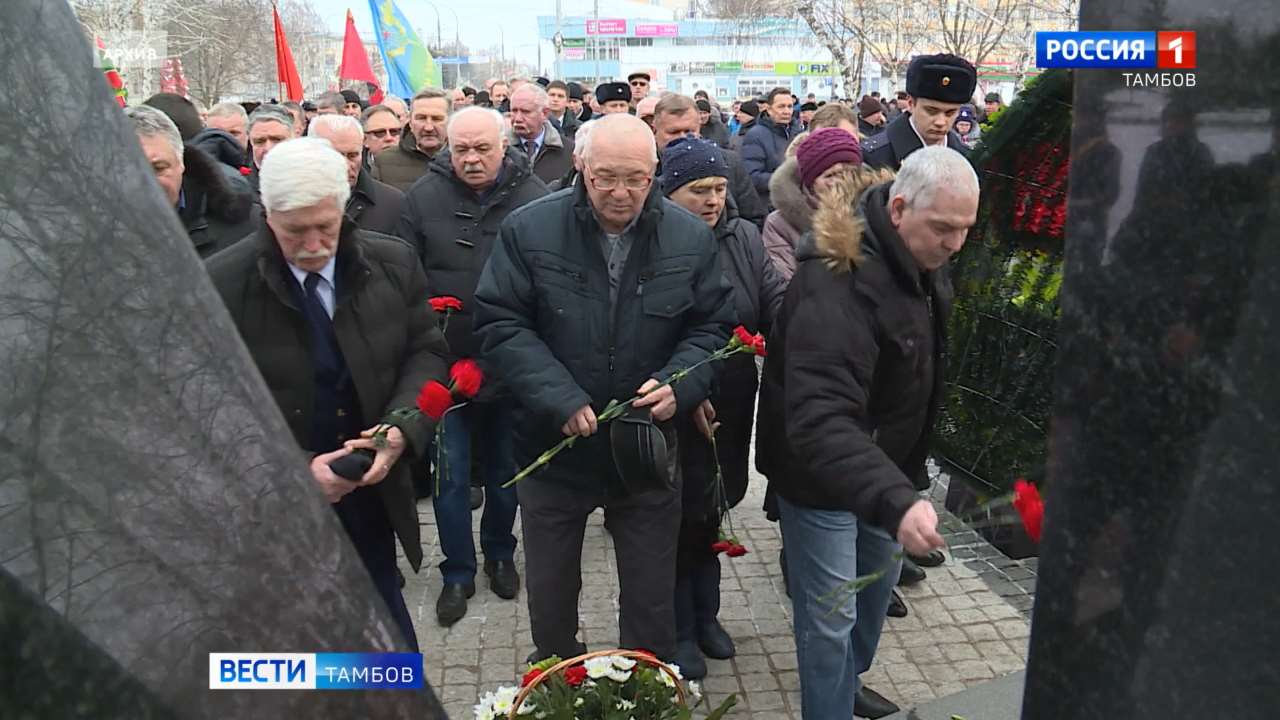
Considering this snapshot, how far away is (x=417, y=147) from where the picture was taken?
6797 mm

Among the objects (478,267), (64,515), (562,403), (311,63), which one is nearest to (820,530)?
(562,403)

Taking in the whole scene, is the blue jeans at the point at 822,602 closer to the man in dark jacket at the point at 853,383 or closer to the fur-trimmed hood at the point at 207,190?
the man in dark jacket at the point at 853,383

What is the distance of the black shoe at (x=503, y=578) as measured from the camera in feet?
16.5

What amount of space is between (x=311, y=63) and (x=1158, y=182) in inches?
3116

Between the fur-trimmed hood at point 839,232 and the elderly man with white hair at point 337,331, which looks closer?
the elderly man with white hair at point 337,331

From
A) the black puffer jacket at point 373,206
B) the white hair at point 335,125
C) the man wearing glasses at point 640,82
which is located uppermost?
the man wearing glasses at point 640,82

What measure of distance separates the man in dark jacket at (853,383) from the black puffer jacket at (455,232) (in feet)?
6.22

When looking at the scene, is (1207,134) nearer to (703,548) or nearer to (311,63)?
(703,548)

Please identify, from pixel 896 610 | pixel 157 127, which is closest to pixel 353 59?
pixel 157 127

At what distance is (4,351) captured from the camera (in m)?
0.68

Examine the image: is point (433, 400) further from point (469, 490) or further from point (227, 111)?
point (227, 111)

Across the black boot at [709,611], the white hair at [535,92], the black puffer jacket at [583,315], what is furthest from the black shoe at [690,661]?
the white hair at [535,92]

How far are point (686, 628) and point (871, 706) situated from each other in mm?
785

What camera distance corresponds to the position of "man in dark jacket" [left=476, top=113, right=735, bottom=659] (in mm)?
3383
